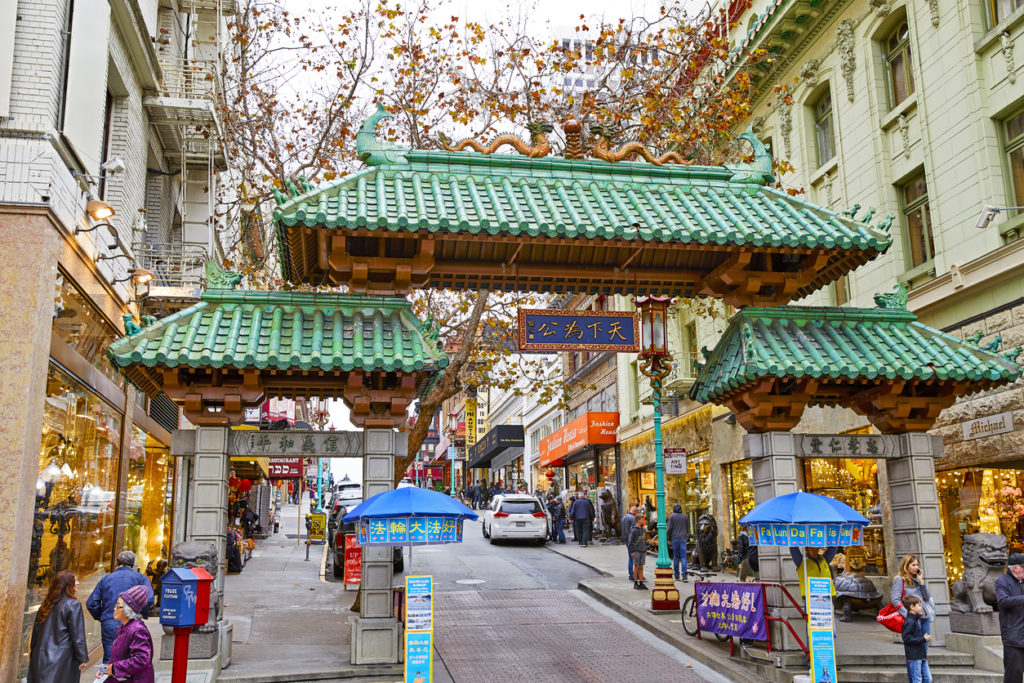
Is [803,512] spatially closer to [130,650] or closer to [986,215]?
[986,215]

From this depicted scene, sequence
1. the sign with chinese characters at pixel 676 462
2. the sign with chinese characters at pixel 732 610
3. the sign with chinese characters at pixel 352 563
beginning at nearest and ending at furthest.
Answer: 1. the sign with chinese characters at pixel 732 610
2. the sign with chinese characters at pixel 352 563
3. the sign with chinese characters at pixel 676 462

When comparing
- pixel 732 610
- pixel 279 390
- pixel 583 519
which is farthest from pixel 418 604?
pixel 583 519

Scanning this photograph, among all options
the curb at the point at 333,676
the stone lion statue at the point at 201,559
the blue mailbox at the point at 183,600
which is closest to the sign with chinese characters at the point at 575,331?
the curb at the point at 333,676

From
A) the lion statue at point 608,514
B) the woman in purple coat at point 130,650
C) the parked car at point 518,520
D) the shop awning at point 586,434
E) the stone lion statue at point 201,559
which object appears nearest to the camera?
the woman in purple coat at point 130,650

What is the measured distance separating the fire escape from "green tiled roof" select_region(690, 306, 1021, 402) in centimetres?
1007

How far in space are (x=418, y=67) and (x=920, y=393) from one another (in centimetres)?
1295

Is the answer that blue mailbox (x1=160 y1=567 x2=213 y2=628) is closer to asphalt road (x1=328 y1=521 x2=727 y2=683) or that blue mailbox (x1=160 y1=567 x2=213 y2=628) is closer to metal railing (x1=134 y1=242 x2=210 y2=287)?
asphalt road (x1=328 y1=521 x2=727 y2=683)

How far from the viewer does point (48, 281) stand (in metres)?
10.5

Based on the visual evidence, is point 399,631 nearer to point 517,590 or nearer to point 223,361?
point 223,361

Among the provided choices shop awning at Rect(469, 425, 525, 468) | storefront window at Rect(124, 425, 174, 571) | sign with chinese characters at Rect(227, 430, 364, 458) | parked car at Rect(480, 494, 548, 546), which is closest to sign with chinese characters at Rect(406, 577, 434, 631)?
sign with chinese characters at Rect(227, 430, 364, 458)

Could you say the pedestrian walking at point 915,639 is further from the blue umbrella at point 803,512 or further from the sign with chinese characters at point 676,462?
the sign with chinese characters at point 676,462

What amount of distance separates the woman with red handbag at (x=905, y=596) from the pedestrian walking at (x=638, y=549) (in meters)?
8.99

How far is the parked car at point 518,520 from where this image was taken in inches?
1159

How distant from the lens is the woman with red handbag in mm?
9406
